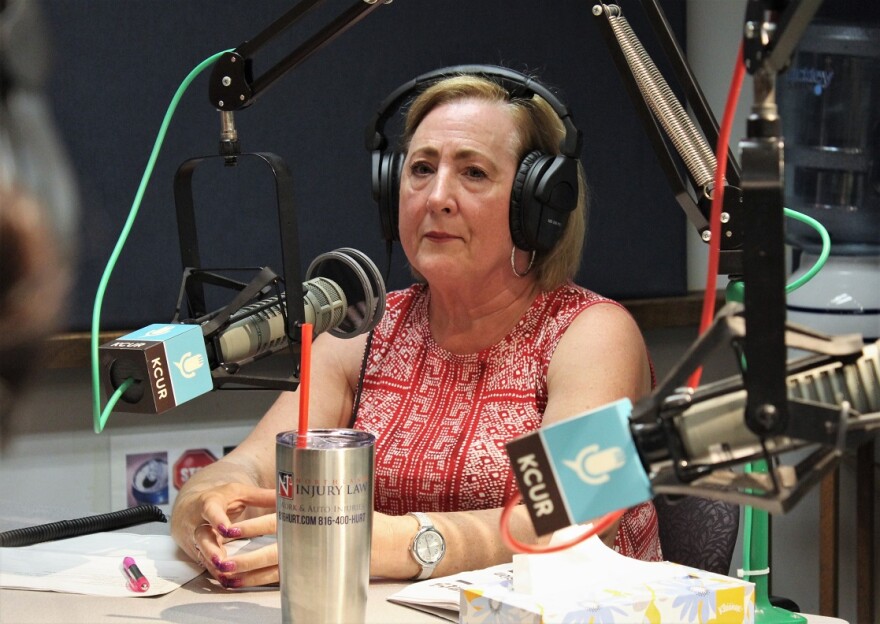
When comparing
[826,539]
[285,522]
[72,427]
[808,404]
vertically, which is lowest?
[826,539]

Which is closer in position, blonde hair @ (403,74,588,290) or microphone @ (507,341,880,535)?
microphone @ (507,341,880,535)

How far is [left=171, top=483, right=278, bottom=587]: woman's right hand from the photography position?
1.35 m

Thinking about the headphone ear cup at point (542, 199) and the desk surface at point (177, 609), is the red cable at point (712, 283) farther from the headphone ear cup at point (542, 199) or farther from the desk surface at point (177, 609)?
the headphone ear cup at point (542, 199)

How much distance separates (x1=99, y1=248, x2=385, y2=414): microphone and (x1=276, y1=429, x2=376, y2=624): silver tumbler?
12 centimetres

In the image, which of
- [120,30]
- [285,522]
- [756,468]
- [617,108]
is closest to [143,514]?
[285,522]

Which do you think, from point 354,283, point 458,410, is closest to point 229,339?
point 354,283

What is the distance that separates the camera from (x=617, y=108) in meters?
2.84

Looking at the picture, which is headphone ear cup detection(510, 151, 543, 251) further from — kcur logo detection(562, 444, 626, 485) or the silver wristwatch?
kcur logo detection(562, 444, 626, 485)

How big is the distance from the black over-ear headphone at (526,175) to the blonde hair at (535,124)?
0.7 inches

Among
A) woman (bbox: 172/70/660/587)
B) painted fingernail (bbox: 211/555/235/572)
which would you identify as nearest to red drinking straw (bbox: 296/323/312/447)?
painted fingernail (bbox: 211/555/235/572)

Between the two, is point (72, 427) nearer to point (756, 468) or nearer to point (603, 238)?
point (603, 238)

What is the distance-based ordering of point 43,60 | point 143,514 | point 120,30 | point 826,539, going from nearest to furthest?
1. point 43,60
2. point 143,514
3. point 120,30
4. point 826,539

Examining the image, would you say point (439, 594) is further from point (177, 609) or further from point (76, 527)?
point (76, 527)

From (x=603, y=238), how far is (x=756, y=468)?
1644 millimetres
